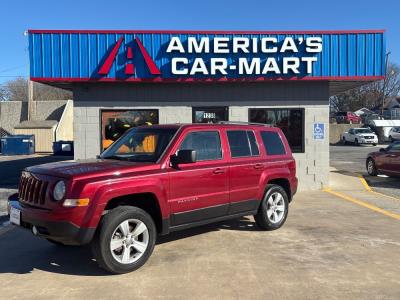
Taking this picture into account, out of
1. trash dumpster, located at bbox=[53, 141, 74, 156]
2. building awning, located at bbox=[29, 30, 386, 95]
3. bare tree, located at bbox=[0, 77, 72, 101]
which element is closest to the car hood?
building awning, located at bbox=[29, 30, 386, 95]

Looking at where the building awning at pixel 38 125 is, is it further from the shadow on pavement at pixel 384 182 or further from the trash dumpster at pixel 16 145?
the shadow on pavement at pixel 384 182

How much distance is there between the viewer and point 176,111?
12.8m

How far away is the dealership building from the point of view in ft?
39.8

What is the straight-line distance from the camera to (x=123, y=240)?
18.7 feet

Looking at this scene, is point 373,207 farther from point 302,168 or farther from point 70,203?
point 70,203

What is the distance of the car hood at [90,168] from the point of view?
5.51 m

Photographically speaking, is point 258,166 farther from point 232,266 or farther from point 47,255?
point 47,255

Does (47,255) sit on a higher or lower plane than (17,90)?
lower

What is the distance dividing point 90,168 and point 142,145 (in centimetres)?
122

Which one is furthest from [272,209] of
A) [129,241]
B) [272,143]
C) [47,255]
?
[47,255]

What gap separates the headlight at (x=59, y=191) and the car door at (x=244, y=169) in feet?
8.70

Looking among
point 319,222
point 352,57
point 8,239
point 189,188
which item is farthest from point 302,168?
point 8,239

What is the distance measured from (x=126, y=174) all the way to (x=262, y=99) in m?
7.88

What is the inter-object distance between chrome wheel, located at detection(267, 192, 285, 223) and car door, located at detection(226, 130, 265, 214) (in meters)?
0.46
